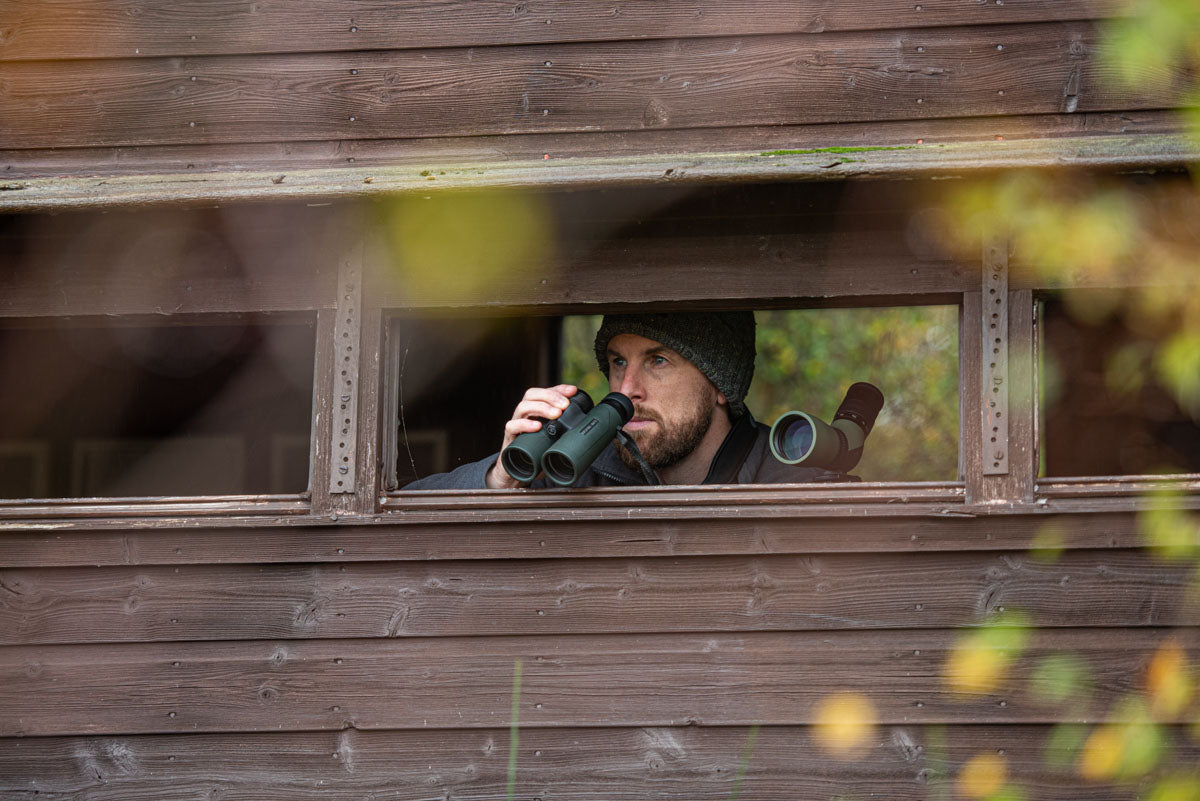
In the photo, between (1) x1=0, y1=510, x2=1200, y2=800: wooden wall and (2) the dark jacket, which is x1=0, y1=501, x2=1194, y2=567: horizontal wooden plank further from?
Result: (2) the dark jacket

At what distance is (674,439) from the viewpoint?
11.4 ft

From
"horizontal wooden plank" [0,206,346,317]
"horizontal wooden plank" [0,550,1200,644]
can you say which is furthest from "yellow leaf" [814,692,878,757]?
"horizontal wooden plank" [0,206,346,317]

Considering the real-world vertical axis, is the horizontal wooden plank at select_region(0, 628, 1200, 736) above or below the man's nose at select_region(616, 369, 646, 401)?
below

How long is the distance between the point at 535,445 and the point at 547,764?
2.62 feet

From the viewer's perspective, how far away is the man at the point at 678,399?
338cm

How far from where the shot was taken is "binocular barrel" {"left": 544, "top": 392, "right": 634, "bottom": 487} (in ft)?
8.35

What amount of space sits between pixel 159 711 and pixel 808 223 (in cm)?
204

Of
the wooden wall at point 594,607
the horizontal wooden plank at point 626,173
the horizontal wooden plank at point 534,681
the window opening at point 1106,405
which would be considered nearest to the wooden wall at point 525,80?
the horizontal wooden plank at point 626,173

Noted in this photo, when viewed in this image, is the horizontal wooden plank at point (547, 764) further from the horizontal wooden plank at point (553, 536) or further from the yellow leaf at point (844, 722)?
the horizontal wooden plank at point (553, 536)

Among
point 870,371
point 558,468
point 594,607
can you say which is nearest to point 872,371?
point 870,371

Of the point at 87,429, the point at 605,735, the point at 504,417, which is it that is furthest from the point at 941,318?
the point at 605,735

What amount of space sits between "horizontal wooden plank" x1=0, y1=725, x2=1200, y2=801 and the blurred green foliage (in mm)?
8247

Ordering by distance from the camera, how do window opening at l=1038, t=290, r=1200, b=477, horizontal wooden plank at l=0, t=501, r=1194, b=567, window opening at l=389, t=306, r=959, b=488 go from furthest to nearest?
window opening at l=389, t=306, r=959, b=488 → window opening at l=1038, t=290, r=1200, b=477 → horizontal wooden plank at l=0, t=501, r=1194, b=567

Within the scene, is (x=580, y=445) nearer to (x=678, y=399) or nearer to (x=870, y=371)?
(x=678, y=399)
